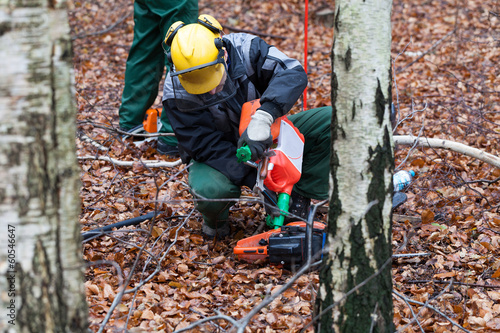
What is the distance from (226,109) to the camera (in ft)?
10.7

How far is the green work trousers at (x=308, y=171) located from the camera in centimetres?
326

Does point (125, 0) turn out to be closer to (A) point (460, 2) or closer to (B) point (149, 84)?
(B) point (149, 84)

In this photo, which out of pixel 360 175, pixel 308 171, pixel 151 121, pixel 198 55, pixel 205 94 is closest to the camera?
pixel 360 175

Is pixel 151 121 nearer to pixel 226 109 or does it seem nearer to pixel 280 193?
pixel 226 109

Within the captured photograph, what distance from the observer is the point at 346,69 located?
1.78 m

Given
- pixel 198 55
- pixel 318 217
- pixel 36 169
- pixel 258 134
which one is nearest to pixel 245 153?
pixel 258 134

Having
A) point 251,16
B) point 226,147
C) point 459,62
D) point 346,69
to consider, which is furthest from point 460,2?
point 346,69

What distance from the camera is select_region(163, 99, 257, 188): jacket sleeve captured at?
3.25m

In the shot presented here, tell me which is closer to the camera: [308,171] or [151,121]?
[308,171]

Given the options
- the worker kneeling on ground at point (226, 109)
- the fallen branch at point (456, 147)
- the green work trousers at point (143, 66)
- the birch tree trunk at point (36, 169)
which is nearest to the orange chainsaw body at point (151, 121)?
the green work trousers at point (143, 66)

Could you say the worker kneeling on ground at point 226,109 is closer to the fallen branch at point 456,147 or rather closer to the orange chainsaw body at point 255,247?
the orange chainsaw body at point 255,247

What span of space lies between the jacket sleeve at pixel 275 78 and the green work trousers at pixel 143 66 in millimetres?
1423

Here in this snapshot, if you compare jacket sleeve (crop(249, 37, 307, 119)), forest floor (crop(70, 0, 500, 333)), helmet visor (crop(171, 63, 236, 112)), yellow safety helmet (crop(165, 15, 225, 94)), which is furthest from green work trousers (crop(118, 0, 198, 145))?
yellow safety helmet (crop(165, 15, 225, 94))

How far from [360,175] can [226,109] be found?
1.64 meters
